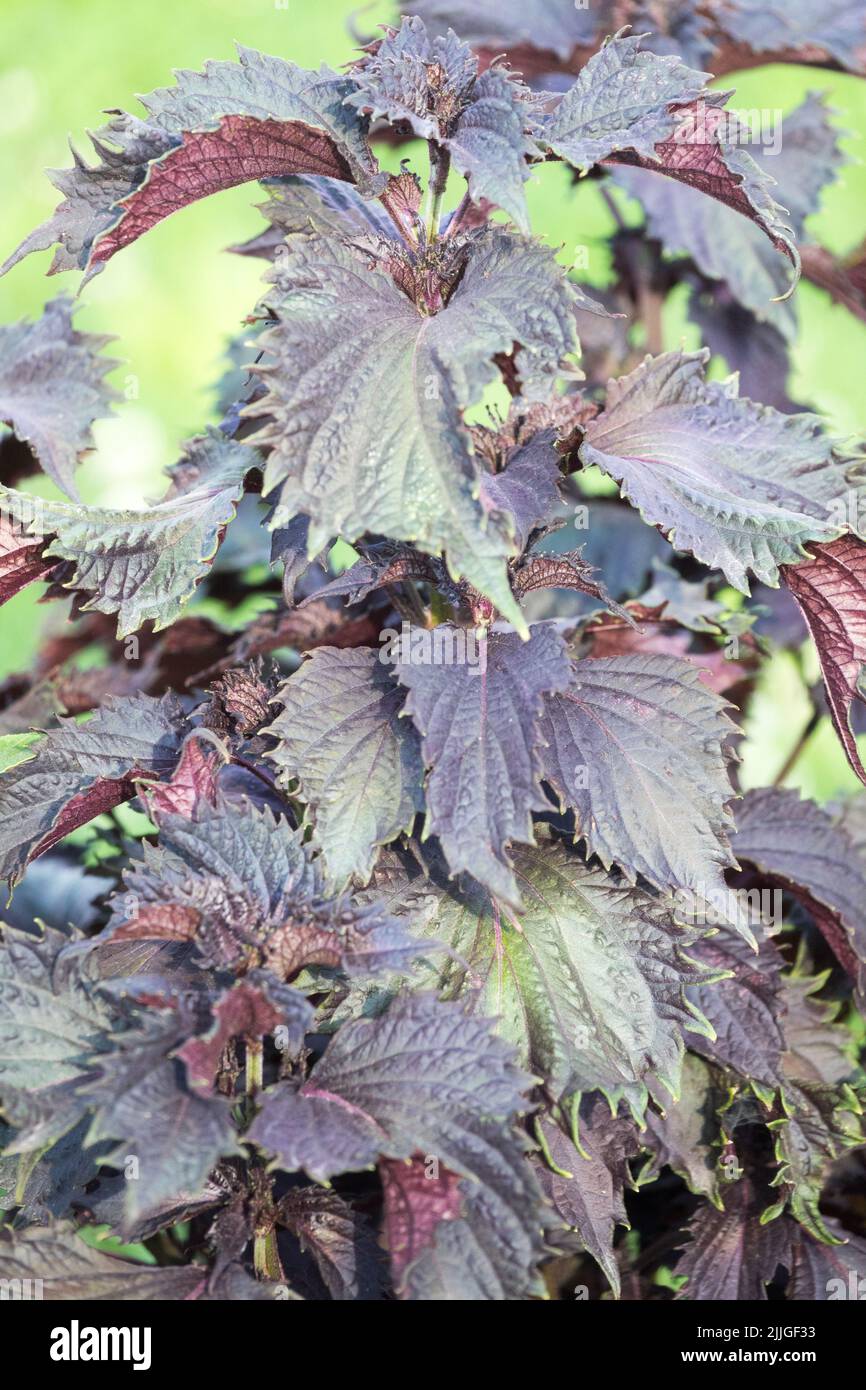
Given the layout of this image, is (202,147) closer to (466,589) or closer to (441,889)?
(466,589)

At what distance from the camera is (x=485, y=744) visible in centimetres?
102

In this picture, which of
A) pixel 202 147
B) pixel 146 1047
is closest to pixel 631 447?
pixel 202 147

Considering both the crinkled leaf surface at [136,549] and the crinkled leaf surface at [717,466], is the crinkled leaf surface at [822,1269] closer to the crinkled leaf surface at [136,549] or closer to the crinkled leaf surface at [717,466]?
the crinkled leaf surface at [717,466]

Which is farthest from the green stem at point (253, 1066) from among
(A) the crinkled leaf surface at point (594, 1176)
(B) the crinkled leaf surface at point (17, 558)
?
(B) the crinkled leaf surface at point (17, 558)

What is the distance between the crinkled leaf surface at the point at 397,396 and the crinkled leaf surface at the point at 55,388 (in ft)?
1.57

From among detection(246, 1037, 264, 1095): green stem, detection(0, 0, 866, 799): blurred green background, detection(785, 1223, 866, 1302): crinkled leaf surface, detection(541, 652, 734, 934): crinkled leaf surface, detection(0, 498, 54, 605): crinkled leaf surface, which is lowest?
detection(785, 1223, 866, 1302): crinkled leaf surface

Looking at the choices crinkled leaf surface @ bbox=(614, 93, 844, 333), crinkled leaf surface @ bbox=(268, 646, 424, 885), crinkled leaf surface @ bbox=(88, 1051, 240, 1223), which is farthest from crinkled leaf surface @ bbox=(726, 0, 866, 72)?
crinkled leaf surface @ bbox=(88, 1051, 240, 1223)

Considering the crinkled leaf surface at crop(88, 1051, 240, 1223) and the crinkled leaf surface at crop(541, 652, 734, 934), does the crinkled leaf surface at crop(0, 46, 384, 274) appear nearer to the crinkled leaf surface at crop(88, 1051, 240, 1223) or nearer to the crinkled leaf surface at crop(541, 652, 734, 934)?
the crinkled leaf surface at crop(541, 652, 734, 934)

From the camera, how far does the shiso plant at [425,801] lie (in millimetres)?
940

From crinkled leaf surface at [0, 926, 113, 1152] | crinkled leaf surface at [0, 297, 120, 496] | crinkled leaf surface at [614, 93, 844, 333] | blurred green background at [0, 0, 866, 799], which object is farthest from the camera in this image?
blurred green background at [0, 0, 866, 799]

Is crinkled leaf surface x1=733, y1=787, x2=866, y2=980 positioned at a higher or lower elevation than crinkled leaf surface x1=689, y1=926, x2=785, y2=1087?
higher

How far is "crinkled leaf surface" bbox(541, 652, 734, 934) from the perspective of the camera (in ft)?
3.48

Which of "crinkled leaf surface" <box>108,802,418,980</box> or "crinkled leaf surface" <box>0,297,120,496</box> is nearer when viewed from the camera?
"crinkled leaf surface" <box>108,802,418,980</box>
